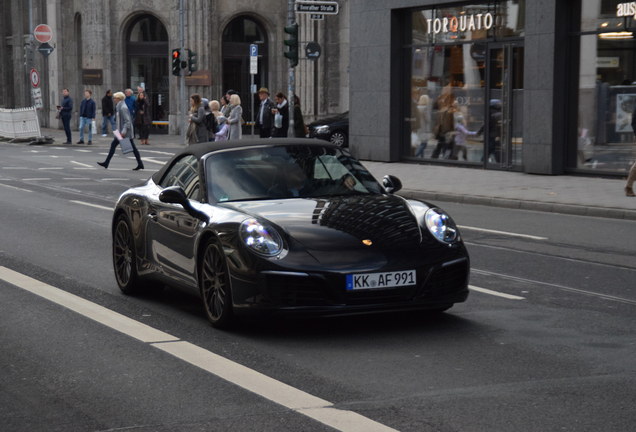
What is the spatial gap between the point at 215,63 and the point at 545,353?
1390 inches

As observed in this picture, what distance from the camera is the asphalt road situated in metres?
4.59

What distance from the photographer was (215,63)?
40.0 metres

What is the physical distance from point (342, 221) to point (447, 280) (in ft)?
2.56

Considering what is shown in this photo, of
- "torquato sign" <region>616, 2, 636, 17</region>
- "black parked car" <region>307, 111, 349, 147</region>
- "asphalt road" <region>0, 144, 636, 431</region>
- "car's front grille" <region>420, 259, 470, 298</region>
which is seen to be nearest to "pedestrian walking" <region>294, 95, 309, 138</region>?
"black parked car" <region>307, 111, 349, 147</region>

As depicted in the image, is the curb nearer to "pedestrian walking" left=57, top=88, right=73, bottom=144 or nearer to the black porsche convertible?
the black porsche convertible

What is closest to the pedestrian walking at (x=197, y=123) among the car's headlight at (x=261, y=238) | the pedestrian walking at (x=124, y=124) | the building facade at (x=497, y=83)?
the pedestrian walking at (x=124, y=124)

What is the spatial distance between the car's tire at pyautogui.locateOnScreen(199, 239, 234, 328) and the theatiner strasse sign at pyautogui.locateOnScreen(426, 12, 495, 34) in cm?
1554

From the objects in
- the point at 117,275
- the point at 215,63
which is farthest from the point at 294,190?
the point at 215,63

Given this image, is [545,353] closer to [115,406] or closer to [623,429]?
[623,429]

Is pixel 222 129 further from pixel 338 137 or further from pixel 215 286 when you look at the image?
pixel 215 286

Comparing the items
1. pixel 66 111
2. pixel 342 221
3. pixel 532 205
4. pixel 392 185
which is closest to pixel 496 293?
pixel 392 185

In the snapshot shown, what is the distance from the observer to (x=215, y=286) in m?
6.56

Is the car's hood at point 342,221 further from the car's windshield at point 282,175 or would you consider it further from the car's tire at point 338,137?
the car's tire at point 338,137

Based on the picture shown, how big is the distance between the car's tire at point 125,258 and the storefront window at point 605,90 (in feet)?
40.5
